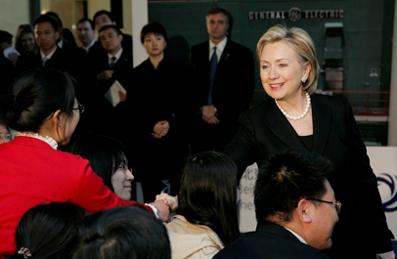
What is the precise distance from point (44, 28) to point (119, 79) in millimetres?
818

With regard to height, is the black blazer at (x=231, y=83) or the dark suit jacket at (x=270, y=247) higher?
the black blazer at (x=231, y=83)

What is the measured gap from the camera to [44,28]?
5.36 m

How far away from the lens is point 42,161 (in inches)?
80.8

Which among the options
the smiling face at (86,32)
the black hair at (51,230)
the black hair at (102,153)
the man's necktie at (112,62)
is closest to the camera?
the black hair at (51,230)

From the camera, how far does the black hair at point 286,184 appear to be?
192 cm

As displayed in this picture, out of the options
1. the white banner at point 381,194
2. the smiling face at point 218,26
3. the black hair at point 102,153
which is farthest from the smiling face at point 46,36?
the black hair at point 102,153

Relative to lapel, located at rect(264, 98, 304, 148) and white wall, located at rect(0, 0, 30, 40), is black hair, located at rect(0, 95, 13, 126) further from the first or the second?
white wall, located at rect(0, 0, 30, 40)

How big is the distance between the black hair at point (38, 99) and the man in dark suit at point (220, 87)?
293 cm

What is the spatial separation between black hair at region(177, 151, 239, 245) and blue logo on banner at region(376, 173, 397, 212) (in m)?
2.54

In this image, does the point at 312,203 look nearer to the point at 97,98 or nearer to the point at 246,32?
the point at 97,98

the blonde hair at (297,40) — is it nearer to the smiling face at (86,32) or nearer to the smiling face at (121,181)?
the smiling face at (121,181)

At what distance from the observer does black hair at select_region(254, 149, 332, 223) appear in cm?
192

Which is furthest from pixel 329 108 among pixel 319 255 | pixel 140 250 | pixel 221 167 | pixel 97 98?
pixel 97 98

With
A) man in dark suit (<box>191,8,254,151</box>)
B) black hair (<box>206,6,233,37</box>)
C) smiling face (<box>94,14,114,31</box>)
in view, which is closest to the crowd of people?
man in dark suit (<box>191,8,254,151</box>)
